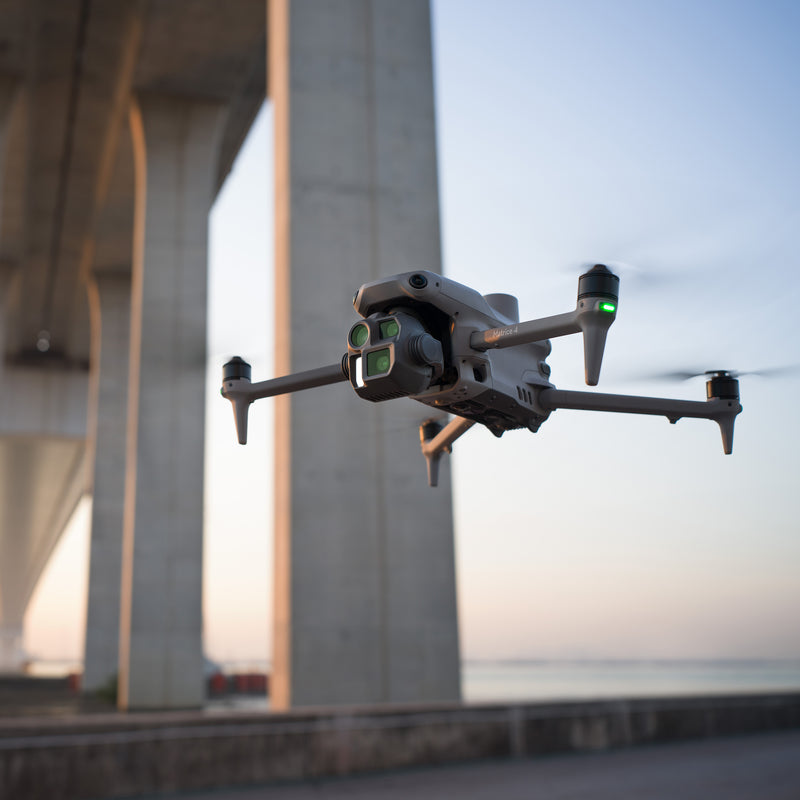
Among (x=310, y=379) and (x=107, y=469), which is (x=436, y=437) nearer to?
(x=310, y=379)

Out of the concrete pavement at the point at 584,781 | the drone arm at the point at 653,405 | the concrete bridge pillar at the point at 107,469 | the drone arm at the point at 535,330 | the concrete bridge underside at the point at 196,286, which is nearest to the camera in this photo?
the drone arm at the point at 535,330

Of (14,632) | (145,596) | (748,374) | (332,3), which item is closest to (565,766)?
(748,374)

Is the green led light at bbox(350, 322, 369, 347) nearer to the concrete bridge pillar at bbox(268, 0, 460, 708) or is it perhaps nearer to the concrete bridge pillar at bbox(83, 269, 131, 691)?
the concrete bridge pillar at bbox(268, 0, 460, 708)

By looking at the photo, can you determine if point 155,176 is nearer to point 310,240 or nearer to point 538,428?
point 310,240

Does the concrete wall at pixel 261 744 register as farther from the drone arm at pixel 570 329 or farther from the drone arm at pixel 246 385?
the drone arm at pixel 570 329

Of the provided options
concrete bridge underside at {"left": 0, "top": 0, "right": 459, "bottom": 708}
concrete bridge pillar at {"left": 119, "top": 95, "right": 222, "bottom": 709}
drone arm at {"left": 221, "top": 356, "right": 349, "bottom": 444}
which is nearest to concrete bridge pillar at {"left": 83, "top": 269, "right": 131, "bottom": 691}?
concrete bridge underside at {"left": 0, "top": 0, "right": 459, "bottom": 708}

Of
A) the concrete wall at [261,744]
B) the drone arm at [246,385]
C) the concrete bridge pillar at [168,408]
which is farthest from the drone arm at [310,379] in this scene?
the concrete bridge pillar at [168,408]

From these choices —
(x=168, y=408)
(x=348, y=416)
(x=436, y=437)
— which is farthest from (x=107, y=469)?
(x=436, y=437)
